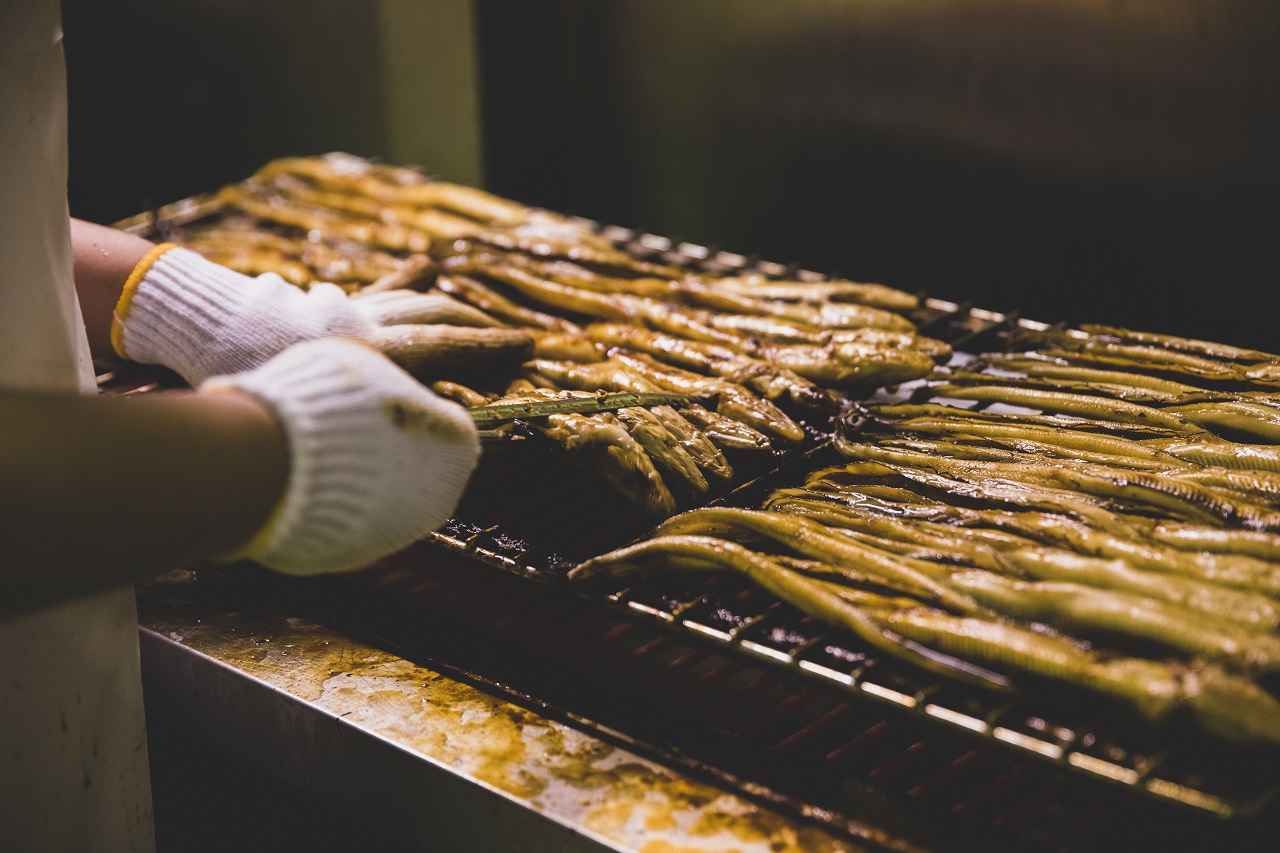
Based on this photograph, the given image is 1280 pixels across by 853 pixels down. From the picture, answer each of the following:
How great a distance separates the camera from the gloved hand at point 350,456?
1.80 m

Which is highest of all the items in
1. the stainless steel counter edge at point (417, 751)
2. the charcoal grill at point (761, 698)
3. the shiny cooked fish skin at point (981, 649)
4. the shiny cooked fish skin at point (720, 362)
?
the shiny cooked fish skin at point (720, 362)

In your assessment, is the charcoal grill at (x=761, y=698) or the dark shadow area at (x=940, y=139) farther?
the dark shadow area at (x=940, y=139)

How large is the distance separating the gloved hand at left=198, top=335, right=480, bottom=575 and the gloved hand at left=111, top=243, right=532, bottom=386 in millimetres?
1450

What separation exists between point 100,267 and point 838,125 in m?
3.03

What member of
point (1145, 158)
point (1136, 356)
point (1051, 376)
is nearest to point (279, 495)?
point (1051, 376)

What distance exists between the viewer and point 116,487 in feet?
5.07

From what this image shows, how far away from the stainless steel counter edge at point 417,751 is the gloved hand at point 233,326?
779mm

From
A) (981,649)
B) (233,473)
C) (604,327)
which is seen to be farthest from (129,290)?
(981,649)

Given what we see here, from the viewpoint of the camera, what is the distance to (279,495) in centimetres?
177

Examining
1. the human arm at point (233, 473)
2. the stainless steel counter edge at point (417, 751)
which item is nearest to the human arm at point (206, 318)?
the stainless steel counter edge at point (417, 751)

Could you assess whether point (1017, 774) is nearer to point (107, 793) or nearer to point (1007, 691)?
point (1007, 691)

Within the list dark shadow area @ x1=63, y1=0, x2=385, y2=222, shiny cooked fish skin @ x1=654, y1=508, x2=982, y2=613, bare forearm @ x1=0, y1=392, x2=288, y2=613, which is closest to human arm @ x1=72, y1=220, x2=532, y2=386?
shiny cooked fish skin @ x1=654, y1=508, x2=982, y2=613

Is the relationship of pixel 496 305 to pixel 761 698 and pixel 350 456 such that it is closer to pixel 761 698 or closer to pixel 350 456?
pixel 761 698

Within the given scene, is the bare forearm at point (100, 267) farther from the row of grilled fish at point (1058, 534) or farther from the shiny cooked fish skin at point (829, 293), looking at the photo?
the shiny cooked fish skin at point (829, 293)
